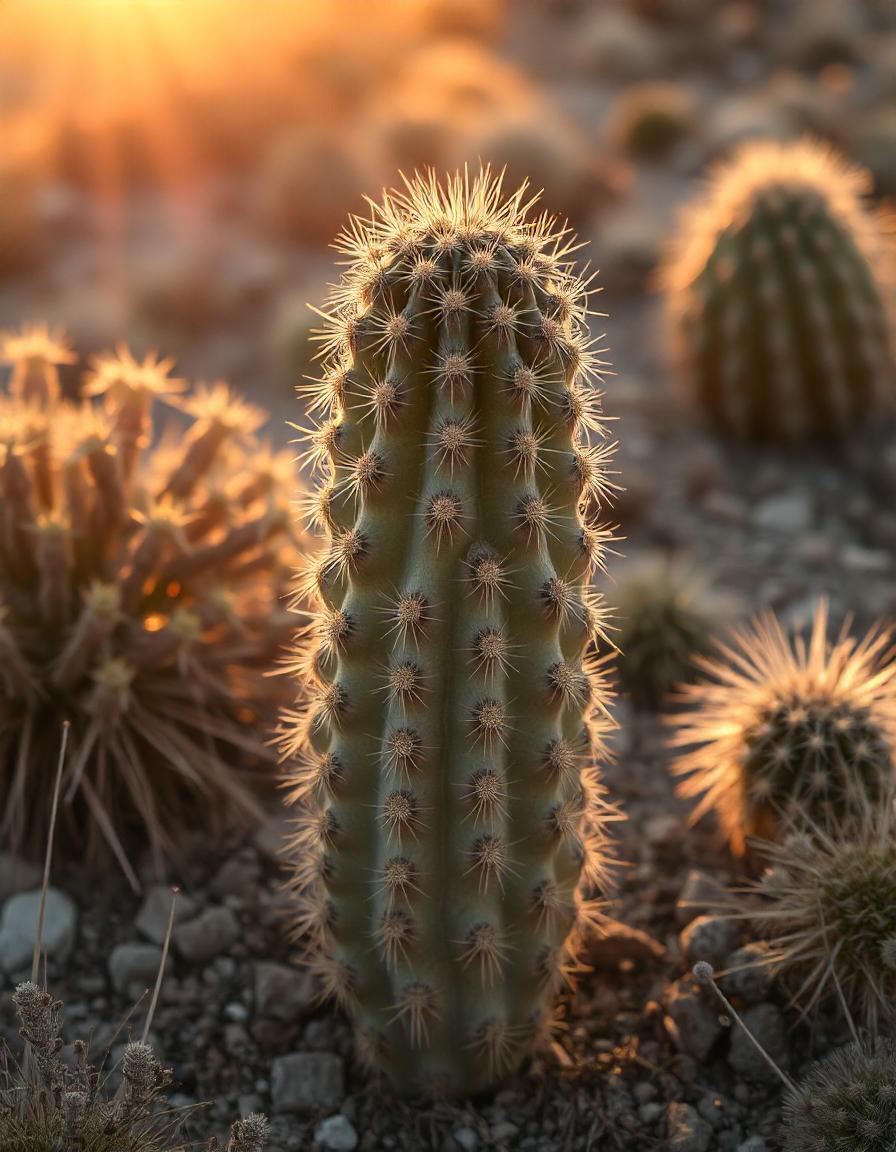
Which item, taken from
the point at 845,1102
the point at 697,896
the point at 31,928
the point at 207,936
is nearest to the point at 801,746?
the point at 697,896

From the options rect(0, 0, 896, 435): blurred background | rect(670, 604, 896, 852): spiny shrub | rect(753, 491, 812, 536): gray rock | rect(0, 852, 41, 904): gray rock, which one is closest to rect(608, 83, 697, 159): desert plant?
rect(0, 0, 896, 435): blurred background

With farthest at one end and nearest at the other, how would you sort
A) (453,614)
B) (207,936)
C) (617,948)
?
(207,936)
(617,948)
(453,614)

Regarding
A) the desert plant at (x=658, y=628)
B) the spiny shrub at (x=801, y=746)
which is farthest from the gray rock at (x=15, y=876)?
the desert plant at (x=658, y=628)

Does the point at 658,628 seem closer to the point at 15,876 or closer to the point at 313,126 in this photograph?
the point at 15,876

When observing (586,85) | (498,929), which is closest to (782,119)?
(586,85)

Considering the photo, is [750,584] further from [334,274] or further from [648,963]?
[334,274]

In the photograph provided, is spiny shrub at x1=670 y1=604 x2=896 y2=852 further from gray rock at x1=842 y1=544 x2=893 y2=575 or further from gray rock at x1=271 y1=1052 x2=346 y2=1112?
gray rock at x1=842 y1=544 x2=893 y2=575

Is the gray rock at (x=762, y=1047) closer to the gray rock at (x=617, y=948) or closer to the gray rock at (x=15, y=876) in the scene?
the gray rock at (x=617, y=948)
